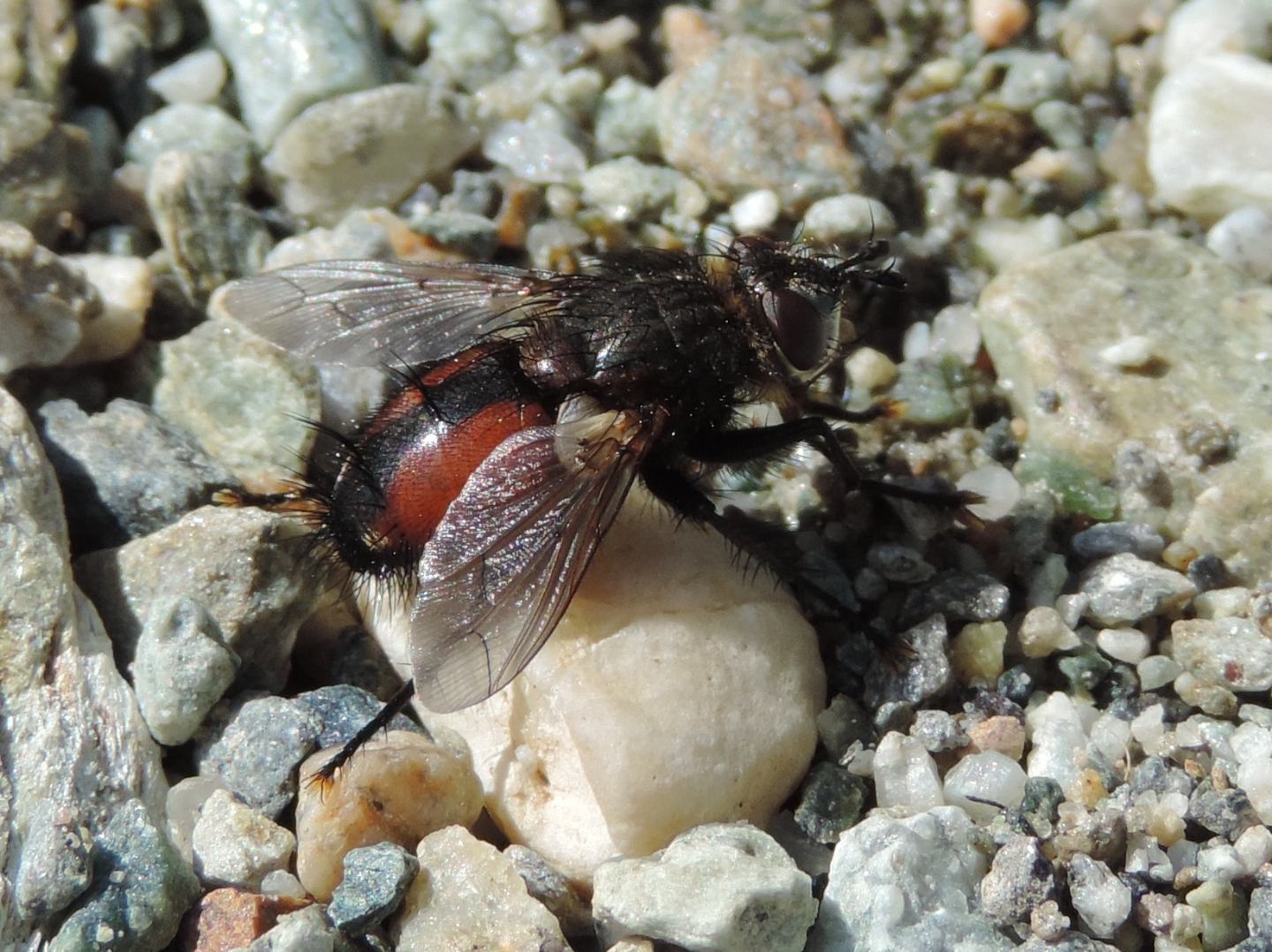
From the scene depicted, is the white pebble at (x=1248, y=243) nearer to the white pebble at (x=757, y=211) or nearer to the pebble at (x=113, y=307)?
the white pebble at (x=757, y=211)

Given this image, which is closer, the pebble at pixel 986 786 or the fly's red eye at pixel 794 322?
the pebble at pixel 986 786

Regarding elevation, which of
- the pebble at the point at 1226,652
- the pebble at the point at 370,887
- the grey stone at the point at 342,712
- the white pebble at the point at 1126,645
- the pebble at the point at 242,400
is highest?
the pebble at the point at 242,400

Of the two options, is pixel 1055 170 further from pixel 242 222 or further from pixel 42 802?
pixel 42 802

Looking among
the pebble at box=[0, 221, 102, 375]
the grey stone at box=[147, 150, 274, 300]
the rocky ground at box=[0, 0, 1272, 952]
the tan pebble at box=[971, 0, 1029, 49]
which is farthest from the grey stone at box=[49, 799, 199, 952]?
the tan pebble at box=[971, 0, 1029, 49]

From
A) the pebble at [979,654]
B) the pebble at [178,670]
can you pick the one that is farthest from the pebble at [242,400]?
the pebble at [979,654]

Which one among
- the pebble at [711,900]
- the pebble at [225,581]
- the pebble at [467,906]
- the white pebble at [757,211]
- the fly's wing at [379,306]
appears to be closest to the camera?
the pebble at [711,900]

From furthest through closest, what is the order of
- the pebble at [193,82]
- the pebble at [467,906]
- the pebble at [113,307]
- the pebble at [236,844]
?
the pebble at [193,82] → the pebble at [113,307] → the pebble at [236,844] → the pebble at [467,906]

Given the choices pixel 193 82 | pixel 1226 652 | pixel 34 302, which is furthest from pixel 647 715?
pixel 193 82

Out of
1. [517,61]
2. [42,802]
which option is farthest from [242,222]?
[42,802]
